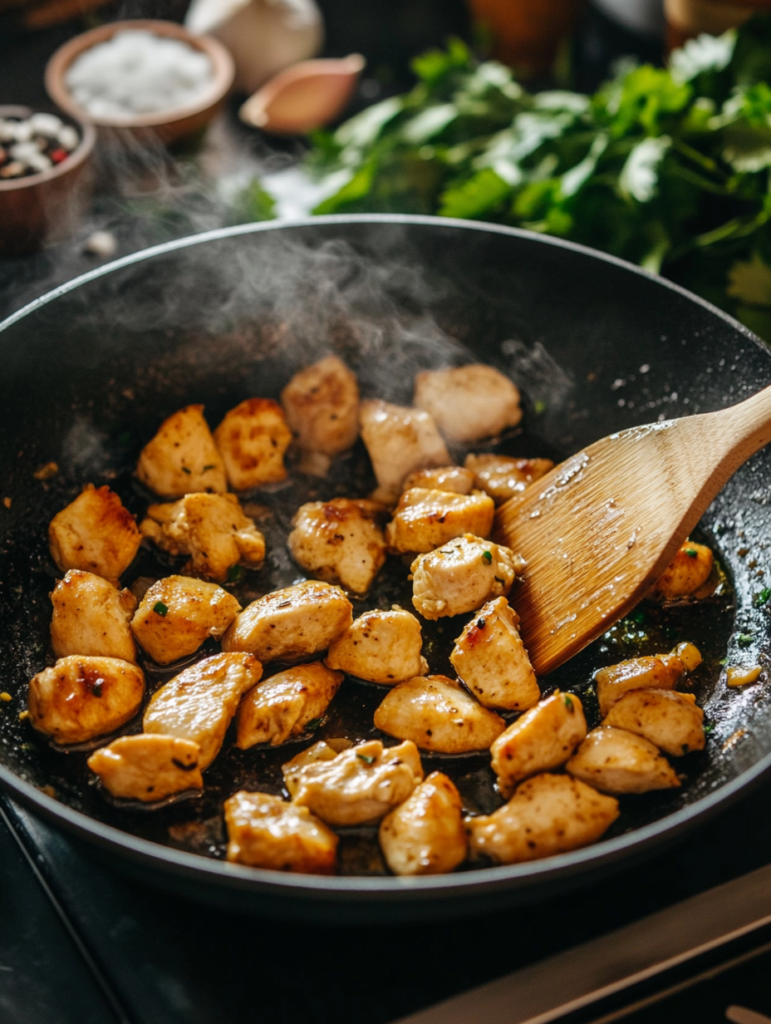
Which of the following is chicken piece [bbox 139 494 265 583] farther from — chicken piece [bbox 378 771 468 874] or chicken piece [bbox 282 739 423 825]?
chicken piece [bbox 378 771 468 874]

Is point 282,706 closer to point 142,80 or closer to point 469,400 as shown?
point 469,400

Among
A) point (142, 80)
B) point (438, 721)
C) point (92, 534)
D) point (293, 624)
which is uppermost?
point (142, 80)

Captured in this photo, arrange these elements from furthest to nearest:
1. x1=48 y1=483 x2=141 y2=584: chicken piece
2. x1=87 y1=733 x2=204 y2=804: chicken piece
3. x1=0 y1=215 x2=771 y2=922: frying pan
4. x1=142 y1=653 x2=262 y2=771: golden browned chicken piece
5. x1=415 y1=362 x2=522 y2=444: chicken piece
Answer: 1. x1=415 y1=362 x2=522 y2=444: chicken piece
2. x1=48 y1=483 x2=141 y2=584: chicken piece
3. x1=0 y1=215 x2=771 y2=922: frying pan
4. x1=142 y1=653 x2=262 y2=771: golden browned chicken piece
5. x1=87 y1=733 x2=204 y2=804: chicken piece

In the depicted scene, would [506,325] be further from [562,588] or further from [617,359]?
[562,588]

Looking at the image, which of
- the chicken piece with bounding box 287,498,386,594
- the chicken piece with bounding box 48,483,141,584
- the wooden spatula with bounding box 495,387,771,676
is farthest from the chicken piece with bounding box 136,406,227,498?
the wooden spatula with bounding box 495,387,771,676

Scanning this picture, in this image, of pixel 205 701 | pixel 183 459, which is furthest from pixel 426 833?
pixel 183 459

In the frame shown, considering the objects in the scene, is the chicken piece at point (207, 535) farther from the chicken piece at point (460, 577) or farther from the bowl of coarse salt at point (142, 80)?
the bowl of coarse salt at point (142, 80)

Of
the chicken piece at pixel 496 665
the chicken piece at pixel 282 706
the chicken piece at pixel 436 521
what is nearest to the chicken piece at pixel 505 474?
the chicken piece at pixel 436 521
